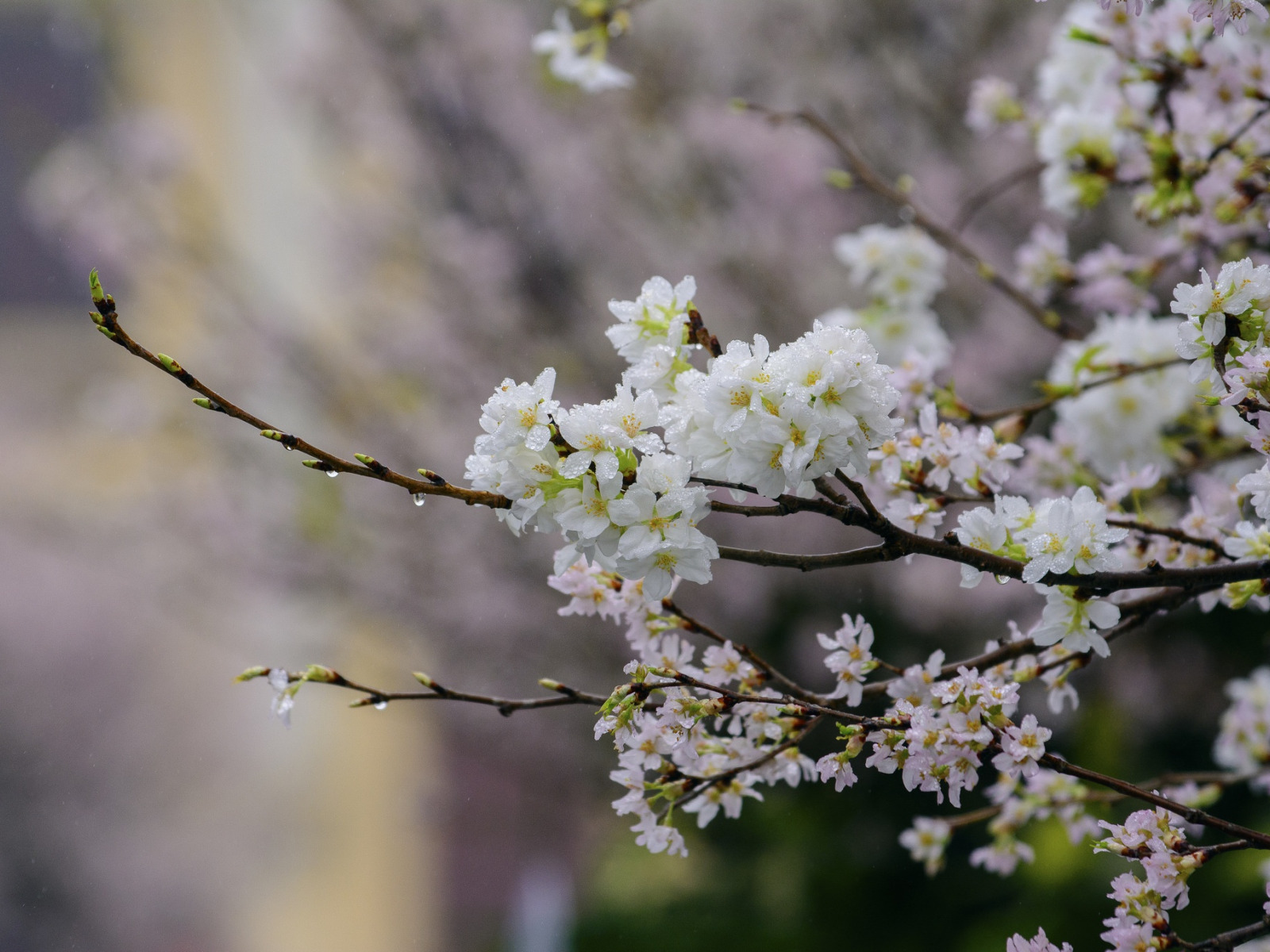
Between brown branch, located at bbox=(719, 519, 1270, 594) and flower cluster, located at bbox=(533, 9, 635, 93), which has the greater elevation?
flower cluster, located at bbox=(533, 9, 635, 93)

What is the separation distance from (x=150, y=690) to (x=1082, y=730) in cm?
444

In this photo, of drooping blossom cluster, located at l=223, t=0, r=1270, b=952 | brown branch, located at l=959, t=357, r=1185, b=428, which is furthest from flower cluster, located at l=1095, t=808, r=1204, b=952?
brown branch, located at l=959, t=357, r=1185, b=428

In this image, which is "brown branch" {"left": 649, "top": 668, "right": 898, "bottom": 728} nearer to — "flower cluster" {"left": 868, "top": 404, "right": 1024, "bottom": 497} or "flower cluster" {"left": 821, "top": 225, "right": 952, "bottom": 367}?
"flower cluster" {"left": 868, "top": 404, "right": 1024, "bottom": 497}

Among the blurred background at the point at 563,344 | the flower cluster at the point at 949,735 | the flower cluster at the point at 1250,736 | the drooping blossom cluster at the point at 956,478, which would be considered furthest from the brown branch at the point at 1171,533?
the blurred background at the point at 563,344

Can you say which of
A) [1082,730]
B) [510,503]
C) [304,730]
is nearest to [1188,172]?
[510,503]

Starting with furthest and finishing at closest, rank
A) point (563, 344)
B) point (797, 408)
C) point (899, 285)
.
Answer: point (563, 344) → point (899, 285) → point (797, 408)

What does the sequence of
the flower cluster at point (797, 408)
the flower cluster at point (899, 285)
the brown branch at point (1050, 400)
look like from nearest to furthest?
the flower cluster at point (797, 408) < the brown branch at point (1050, 400) < the flower cluster at point (899, 285)

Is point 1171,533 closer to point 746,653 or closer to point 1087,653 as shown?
point 1087,653

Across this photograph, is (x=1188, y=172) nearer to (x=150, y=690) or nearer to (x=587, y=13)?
(x=587, y=13)

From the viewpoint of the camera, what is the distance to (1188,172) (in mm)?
887

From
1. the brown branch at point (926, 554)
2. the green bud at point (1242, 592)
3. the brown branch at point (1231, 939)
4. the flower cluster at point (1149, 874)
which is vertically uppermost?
the green bud at point (1242, 592)

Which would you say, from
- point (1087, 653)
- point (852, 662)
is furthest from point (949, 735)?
point (1087, 653)

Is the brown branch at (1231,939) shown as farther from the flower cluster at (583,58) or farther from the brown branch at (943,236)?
the flower cluster at (583,58)

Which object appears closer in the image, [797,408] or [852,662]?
[797,408]
